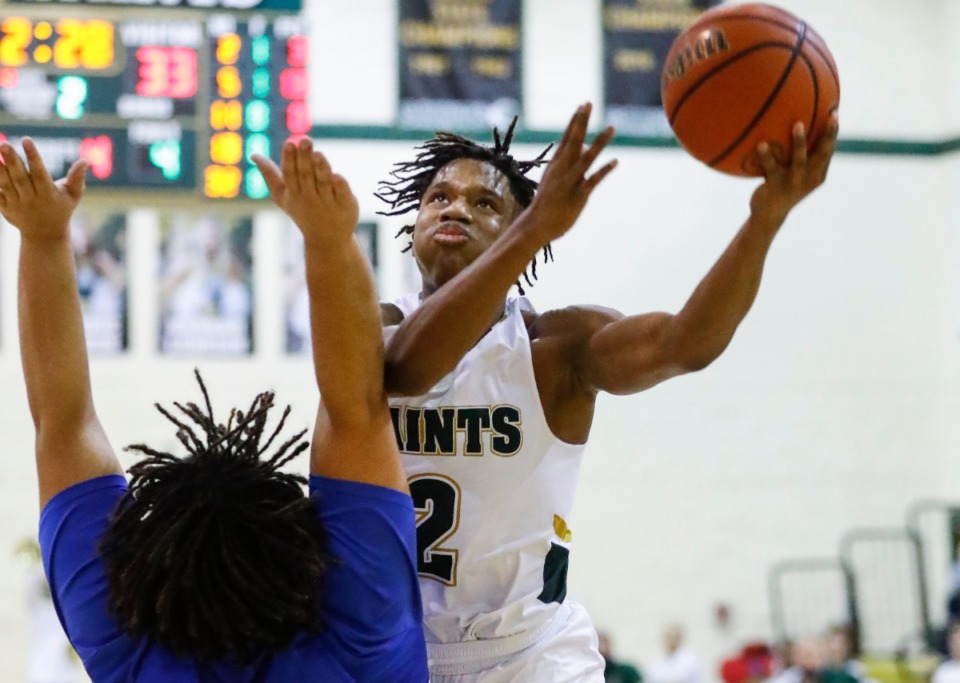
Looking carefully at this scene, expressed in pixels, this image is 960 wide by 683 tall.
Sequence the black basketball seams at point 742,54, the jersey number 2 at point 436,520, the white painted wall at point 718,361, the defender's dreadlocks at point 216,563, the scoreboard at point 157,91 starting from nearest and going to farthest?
the defender's dreadlocks at point 216,563
the black basketball seams at point 742,54
the jersey number 2 at point 436,520
the scoreboard at point 157,91
the white painted wall at point 718,361

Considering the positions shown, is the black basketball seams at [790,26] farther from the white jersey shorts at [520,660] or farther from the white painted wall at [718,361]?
the white painted wall at [718,361]

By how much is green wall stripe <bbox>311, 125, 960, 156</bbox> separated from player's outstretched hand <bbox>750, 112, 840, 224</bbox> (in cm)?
801

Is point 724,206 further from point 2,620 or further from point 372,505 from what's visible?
point 372,505

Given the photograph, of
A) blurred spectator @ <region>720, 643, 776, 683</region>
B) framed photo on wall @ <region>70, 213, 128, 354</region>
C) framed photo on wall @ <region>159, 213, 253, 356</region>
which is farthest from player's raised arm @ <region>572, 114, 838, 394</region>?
blurred spectator @ <region>720, 643, 776, 683</region>

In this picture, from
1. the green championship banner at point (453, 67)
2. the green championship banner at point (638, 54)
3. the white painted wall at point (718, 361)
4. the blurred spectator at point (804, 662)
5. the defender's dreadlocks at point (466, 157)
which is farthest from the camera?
the green championship banner at point (638, 54)

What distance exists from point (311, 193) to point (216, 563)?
0.62 metres

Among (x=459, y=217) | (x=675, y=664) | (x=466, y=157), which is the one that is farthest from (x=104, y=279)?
(x=459, y=217)

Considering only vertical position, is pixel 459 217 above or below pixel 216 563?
above

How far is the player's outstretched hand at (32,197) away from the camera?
2.55 metres

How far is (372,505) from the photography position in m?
2.29

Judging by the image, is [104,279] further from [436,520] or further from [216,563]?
[216,563]

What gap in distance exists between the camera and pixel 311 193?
2.28m

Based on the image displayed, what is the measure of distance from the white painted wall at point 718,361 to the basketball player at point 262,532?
7.67 meters

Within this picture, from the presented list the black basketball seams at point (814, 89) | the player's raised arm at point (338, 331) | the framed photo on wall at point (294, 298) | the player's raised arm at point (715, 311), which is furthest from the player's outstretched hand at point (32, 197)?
the framed photo on wall at point (294, 298)
